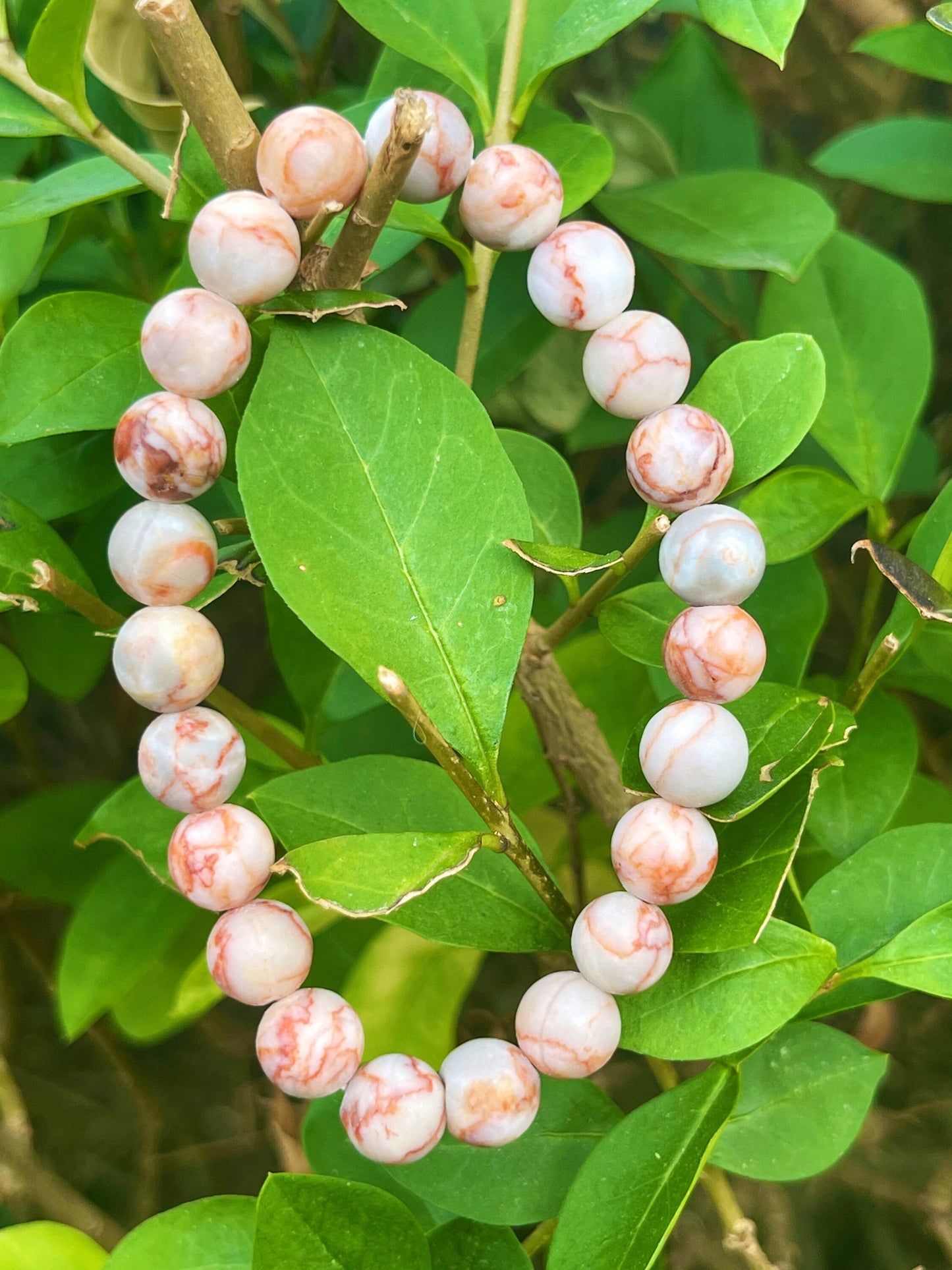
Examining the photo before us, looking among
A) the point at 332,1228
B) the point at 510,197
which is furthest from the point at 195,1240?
the point at 510,197

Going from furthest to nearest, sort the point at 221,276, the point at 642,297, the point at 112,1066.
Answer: the point at 112,1066 < the point at 642,297 < the point at 221,276

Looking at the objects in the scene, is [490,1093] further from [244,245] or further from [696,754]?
[244,245]

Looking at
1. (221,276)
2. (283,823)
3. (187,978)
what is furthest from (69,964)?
(221,276)

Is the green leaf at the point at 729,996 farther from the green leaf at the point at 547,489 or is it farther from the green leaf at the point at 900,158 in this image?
the green leaf at the point at 900,158

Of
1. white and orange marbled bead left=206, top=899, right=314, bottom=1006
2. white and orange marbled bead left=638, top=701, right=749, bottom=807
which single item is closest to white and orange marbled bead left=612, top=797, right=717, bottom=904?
white and orange marbled bead left=638, top=701, right=749, bottom=807

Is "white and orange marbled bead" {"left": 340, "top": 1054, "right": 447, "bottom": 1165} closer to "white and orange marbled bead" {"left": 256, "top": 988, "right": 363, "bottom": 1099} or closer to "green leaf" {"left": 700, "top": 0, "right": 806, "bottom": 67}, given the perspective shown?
"white and orange marbled bead" {"left": 256, "top": 988, "right": 363, "bottom": 1099}

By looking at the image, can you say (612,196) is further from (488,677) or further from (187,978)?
(187,978)
